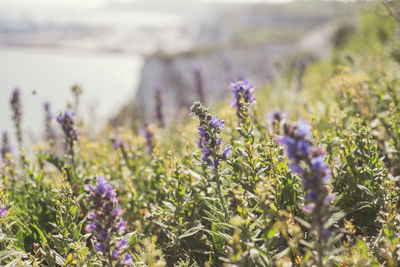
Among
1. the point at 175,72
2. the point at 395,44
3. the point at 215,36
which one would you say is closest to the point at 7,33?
the point at 215,36

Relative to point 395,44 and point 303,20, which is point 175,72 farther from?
point 303,20

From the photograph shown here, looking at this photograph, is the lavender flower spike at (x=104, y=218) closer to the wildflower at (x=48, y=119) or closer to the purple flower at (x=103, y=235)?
the purple flower at (x=103, y=235)

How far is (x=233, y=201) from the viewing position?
11.0 feet

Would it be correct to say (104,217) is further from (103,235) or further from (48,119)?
(48,119)

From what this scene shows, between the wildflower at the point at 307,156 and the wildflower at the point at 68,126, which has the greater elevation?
the wildflower at the point at 307,156

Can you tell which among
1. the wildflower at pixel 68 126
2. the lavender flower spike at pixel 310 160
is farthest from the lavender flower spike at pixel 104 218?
the wildflower at pixel 68 126

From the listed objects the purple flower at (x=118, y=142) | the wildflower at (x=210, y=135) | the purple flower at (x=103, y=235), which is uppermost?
the wildflower at (x=210, y=135)

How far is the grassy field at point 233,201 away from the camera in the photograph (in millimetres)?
2432

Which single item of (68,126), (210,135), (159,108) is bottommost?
(159,108)

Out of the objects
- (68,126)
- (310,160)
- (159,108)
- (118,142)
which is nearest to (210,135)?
(310,160)

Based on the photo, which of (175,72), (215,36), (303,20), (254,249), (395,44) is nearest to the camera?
(254,249)

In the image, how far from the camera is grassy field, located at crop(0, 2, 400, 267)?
7.98ft

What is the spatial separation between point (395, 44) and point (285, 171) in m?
6.19

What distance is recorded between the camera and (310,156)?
209 centimetres
